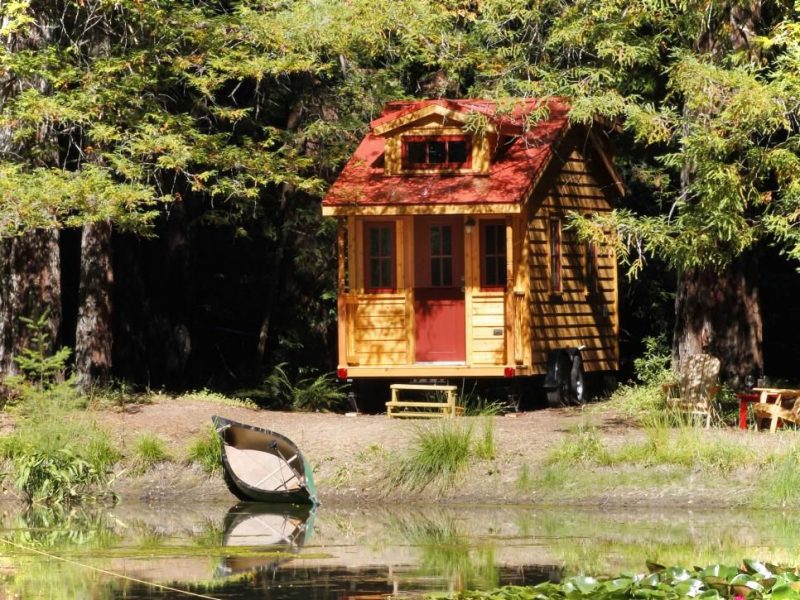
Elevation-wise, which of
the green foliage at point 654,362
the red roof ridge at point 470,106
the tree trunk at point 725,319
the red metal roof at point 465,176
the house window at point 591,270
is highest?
the red roof ridge at point 470,106

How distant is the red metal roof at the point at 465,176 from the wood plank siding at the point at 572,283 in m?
0.81

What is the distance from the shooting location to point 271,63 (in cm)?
2044

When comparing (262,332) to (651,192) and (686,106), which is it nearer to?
(651,192)

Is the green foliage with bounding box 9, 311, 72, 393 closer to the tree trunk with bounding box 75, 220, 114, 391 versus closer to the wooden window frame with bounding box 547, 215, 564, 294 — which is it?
the tree trunk with bounding box 75, 220, 114, 391

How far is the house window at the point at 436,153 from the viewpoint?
2198 cm

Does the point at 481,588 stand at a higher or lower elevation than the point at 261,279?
lower

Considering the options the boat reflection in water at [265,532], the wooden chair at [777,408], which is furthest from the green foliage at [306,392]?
the wooden chair at [777,408]

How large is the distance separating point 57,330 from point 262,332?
177 inches

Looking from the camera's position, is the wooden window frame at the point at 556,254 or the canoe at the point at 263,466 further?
the wooden window frame at the point at 556,254

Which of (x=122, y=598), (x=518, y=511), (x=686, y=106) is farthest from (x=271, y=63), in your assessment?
(x=122, y=598)

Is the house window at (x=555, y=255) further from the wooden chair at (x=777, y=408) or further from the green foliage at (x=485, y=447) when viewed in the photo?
the green foliage at (x=485, y=447)

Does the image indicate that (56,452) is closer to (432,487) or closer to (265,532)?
(265,532)

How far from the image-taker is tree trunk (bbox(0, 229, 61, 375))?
70.9ft

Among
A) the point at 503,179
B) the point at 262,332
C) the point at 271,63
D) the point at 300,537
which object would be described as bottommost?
the point at 300,537
